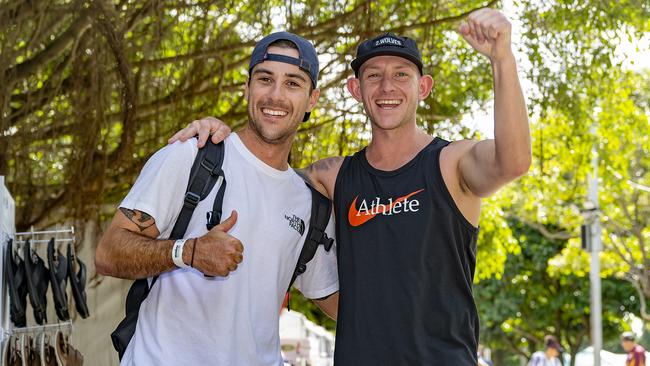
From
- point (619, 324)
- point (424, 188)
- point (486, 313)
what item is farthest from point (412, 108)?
point (619, 324)

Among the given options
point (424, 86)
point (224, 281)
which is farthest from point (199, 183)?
point (424, 86)

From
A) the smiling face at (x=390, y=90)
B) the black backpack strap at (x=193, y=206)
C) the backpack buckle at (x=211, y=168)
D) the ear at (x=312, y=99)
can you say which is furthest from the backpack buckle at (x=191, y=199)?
the smiling face at (x=390, y=90)

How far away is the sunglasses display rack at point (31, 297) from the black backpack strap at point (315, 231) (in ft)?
6.14

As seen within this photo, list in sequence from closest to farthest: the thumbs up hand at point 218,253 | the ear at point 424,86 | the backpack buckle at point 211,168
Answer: the thumbs up hand at point 218,253 < the backpack buckle at point 211,168 < the ear at point 424,86

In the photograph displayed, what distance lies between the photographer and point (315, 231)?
3.80 meters

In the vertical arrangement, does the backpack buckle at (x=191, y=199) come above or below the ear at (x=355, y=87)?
below

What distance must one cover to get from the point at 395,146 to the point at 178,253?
1.00 m

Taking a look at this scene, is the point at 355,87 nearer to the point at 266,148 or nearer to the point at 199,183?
the point at 266,148

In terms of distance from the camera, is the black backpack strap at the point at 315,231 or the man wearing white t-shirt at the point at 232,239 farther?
the black backpack strap at the point at 315,231

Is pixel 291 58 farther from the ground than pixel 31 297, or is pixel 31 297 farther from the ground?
pixel 291 58

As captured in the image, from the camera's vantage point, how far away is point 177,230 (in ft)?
11.3

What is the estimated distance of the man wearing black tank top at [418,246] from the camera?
3385 millimetres

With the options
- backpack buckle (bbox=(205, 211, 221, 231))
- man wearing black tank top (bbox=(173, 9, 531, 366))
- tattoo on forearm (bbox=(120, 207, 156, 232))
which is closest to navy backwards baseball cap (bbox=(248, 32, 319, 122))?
man wearing black tank top (bbox=(173, 9, 531, 366))

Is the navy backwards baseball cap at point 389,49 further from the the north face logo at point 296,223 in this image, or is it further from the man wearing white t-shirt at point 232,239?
the the north face logo at point 296,223
